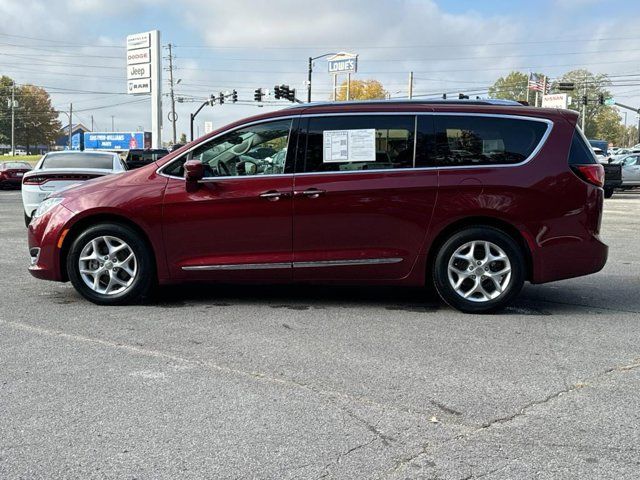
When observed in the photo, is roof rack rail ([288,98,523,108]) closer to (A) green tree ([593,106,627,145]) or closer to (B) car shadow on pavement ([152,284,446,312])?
(B) car shadow on pavement ([152,284,446,312])

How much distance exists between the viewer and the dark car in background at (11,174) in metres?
28.1

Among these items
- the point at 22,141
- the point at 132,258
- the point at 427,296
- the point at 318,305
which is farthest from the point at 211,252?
the point at 22,141

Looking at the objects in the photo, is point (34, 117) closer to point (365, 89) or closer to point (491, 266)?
point (365, 89)

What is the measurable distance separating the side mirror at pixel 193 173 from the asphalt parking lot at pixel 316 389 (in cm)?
115

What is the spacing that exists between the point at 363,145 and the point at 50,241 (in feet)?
9.95

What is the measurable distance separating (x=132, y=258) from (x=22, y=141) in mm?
124634

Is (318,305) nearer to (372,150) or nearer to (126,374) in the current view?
(372,150)

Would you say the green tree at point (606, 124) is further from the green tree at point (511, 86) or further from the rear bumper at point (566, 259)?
the rear bumper at point (566, 259)

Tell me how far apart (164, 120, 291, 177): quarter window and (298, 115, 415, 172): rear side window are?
0.86 feet

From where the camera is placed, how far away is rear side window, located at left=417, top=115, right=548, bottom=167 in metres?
5.67

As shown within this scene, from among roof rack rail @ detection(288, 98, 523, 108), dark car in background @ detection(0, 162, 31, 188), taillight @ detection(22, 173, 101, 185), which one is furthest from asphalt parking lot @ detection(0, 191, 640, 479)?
dark car in background @ detection(0, 162, 31, 188)

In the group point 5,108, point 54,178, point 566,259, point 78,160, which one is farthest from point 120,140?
point 566,259

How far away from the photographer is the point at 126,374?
4.04 m

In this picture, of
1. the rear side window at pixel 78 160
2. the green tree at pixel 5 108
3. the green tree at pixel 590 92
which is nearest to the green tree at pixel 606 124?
the green tree at pixel 590 92
